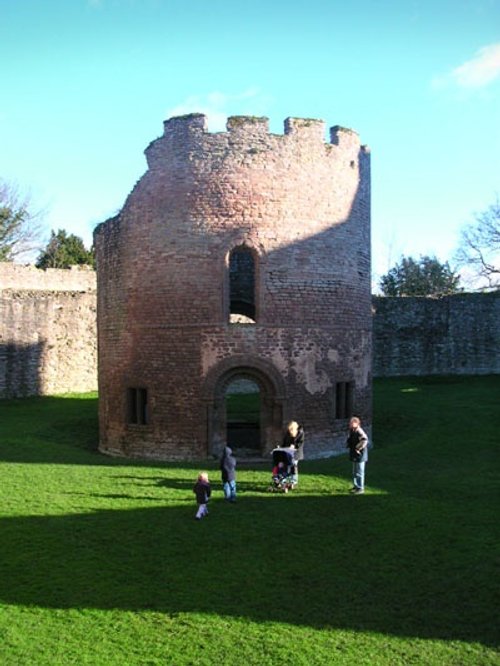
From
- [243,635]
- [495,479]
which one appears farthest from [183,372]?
[243,635]

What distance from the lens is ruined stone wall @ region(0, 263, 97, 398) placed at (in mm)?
27656

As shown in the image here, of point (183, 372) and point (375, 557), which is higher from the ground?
point (183, 372)

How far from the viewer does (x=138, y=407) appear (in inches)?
674

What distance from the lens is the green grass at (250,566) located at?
23.0ft

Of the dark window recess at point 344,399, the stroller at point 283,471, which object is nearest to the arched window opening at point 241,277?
the dark window recess at point 344,399

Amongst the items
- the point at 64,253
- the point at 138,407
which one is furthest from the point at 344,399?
the point at 64,253

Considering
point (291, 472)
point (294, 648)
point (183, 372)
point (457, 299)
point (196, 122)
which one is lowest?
point (294, 648)

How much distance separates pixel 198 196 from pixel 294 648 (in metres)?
11.6

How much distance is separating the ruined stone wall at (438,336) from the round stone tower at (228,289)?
1570cm

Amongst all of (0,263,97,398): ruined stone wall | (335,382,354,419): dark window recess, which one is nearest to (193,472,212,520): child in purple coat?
(335,382,354,419): dark window recess

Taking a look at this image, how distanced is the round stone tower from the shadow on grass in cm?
477

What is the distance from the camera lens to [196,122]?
1650 cm

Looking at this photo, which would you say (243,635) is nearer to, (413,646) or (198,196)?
(413,646)

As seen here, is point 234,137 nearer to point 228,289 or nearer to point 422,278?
point 228,289
